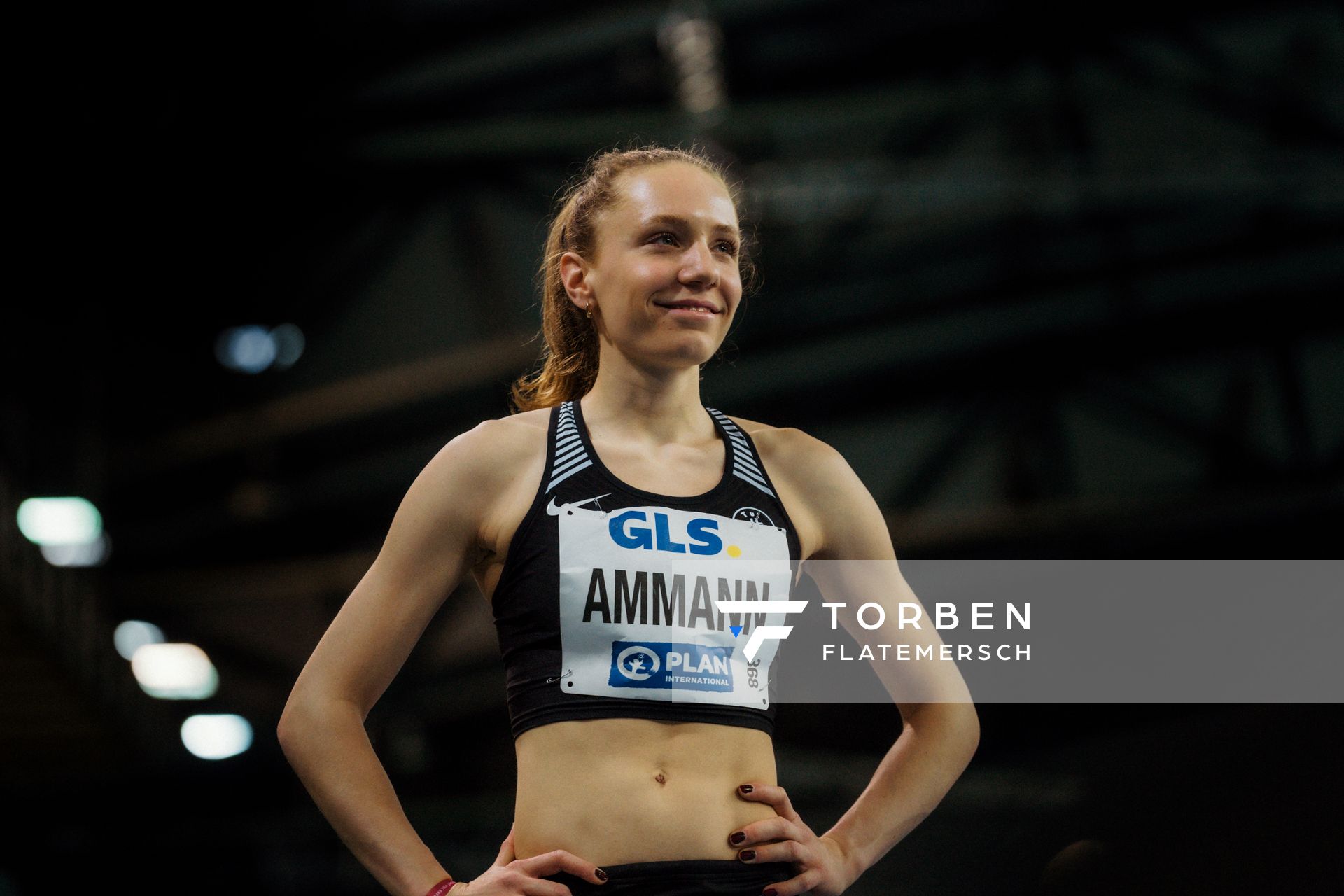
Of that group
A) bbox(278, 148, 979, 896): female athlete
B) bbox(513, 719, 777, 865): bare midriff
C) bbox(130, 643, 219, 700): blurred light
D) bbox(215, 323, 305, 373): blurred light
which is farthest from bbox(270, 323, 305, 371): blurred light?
bbox(513, 719, 777, 865): bare midriff

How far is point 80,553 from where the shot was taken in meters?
7.43

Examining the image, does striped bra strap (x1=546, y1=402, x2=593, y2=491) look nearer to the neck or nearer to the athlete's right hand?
the neck

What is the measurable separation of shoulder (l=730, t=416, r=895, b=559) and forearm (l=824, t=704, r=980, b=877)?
0.27 metres

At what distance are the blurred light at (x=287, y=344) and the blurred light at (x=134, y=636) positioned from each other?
5.63 ft

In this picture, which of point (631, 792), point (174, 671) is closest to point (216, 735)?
point (174, 671)

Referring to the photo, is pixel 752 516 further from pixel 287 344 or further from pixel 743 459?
pixel 287 344

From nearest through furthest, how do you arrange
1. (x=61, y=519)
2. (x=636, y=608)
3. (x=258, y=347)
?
(x=636, y=608) < (x=61, y=519) < (x=258, y=347)

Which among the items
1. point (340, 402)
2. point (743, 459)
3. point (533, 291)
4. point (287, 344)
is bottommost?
point (743, 459)

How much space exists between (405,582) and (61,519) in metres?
6.18

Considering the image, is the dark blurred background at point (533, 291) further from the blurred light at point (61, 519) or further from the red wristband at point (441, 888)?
the red wristband at point (441, 888)

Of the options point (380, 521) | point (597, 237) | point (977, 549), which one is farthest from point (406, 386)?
point (597, 237)

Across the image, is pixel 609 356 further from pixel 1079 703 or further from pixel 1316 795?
pixel 1079 703

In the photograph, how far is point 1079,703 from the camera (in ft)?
16.2

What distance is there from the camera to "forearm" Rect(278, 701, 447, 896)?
175 centimetres
